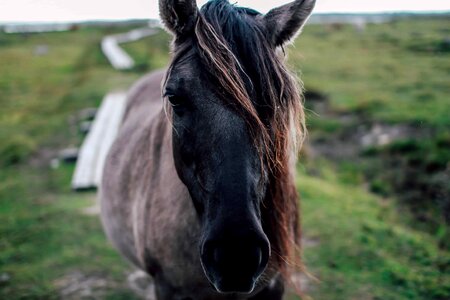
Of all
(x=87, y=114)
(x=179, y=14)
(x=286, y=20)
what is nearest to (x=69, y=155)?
(x=87, y=114)

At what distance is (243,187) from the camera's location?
1836 mm

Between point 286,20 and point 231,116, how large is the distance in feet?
2.24

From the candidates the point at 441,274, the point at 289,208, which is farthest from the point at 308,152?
the point at 289,208

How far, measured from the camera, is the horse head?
1.80m

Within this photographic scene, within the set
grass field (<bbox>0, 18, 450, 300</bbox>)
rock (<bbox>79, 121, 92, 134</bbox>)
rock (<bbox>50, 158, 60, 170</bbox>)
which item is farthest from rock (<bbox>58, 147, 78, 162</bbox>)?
rock (<bbox>79, 121, 92, 134</bbox>)

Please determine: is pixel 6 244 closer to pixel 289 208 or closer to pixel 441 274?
pixel 289 208

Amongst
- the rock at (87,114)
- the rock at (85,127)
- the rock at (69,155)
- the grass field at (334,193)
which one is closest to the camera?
the grass field at (334,193)

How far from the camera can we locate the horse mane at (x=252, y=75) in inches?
76.9

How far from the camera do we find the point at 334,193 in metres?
6.84

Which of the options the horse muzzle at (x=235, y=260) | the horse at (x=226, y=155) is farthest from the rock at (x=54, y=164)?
the horse muzzle at (x=235, y=260)

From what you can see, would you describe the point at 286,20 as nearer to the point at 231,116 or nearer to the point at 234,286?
the point at 231,116

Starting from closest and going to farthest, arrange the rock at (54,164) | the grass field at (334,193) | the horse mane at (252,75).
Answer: the horse mane at (252,75) → the grass field at (334,193) → the rock at (54,164)

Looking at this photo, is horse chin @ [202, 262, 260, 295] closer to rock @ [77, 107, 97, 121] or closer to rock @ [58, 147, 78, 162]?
rock @ [58, 147, 78, 162]

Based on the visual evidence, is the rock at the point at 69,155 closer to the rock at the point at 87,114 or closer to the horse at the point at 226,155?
the rock at the point at 87,114
